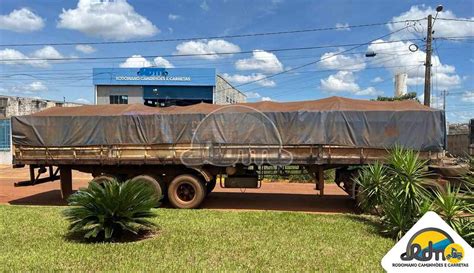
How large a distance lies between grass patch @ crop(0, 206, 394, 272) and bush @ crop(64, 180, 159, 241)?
323 millimetres

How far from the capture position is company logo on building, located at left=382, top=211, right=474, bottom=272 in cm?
341

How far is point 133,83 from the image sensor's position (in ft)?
138

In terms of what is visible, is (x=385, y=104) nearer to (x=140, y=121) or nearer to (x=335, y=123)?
(x=335, y=123)

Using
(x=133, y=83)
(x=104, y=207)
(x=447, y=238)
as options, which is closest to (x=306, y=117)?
(x=104, y=207)

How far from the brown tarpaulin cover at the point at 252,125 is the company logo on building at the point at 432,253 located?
6795mm

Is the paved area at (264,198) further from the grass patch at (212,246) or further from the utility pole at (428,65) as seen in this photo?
the utility pole at (428,65)

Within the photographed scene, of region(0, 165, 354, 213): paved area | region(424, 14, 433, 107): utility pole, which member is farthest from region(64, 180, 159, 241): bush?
region(424, 14, 433, 107): utility pole

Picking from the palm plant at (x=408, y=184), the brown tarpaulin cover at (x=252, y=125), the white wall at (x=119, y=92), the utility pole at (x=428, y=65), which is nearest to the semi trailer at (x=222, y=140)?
the brown tarpaulin cover at (x=252, y=125)

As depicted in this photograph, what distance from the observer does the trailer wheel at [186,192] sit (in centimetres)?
1080

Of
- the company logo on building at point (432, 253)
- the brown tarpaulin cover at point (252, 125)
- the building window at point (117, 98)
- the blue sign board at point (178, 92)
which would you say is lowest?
the company logo on building at point (432, 253)

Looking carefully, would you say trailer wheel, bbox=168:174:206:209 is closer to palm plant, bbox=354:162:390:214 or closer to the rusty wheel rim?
the rusty wheel rim

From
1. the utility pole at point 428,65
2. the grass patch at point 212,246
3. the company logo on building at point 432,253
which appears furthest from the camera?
the utility pole at point 428,65

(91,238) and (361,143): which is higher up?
(361,143)

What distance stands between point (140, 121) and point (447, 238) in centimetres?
874
